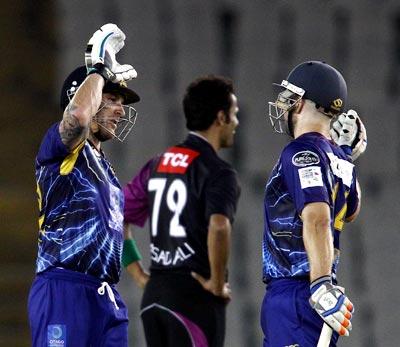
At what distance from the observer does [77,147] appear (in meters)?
4.34

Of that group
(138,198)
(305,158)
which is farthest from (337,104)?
(138,198)

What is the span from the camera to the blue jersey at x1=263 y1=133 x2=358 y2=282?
426cm

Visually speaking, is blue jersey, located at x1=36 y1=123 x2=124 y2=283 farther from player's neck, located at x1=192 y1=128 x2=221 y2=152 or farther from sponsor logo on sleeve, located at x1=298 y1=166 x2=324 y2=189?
player's neck, located at x1=192 y1=128 x2=221 y2=152

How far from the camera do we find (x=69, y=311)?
14.2ft

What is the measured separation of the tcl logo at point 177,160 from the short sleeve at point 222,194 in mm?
147

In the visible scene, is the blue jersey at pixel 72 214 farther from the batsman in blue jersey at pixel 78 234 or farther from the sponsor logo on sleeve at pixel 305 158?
the sponsor logo on sleeve at pixel 305 158

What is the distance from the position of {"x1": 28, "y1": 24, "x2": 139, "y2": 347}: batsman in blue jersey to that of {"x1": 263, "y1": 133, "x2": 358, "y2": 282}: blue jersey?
568 millimetres

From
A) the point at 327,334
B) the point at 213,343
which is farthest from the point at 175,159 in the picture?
the point at 327,334

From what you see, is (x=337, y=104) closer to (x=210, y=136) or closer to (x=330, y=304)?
(x=330, y=304)

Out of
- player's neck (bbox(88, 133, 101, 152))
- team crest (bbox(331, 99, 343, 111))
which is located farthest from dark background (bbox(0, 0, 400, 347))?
team crest (bbox(331, 99, 343, 111))

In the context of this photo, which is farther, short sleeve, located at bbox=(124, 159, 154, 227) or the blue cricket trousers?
short sleeve, located at bbox=(124, 159, 154, 227)

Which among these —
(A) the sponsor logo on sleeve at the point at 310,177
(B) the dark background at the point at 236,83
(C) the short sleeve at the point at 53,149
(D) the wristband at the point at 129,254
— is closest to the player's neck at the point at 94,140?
(C) the short sleeve at the point at 53,149

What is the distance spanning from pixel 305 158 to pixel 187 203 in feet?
4.12

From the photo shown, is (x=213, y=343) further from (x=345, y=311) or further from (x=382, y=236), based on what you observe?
(x=382, y=236)
